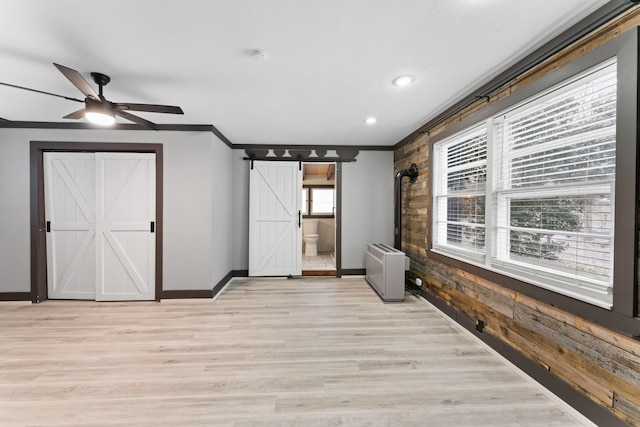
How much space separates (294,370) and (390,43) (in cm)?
250

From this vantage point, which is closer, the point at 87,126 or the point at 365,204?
the point at 87,126

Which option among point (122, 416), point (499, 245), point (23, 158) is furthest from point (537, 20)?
point (23, 158)

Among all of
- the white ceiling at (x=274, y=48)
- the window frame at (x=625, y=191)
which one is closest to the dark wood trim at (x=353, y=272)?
the white ceiling at (x=274, y=48)

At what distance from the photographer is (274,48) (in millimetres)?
1754

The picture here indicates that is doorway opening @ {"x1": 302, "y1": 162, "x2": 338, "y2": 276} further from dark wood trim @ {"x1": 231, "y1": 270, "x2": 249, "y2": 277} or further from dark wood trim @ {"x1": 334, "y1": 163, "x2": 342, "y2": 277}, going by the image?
dark wood trim @ {"x1": 231, "y1": 270, "x2": 249, "y2": 277}

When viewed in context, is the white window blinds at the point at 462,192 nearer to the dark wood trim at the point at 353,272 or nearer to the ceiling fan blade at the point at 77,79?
the dark wood trim at the point at 353,272

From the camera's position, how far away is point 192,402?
1661 mm

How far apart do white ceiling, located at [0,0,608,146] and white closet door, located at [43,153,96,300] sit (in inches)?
32.3

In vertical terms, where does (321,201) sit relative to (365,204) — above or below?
above

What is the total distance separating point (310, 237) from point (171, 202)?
349 centimetres

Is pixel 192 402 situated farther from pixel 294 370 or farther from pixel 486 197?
pixel 486 197

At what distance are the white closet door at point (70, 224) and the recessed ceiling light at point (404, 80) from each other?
13.1 ft

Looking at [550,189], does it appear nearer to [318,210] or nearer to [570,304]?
[570,304]

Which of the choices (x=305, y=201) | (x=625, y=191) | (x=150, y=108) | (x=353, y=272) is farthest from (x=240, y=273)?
(x=625, y=191)
